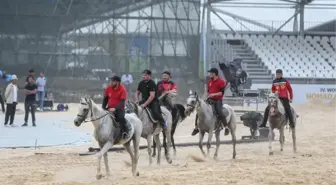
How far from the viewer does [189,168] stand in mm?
13734

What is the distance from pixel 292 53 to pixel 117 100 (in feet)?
117

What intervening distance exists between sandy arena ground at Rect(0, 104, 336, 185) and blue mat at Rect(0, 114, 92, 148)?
92 cm

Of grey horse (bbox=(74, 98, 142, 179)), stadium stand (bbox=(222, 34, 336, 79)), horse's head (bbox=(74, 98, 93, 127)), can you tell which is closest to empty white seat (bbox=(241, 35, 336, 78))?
stadium stand (bbox=(222, 34, 336, 79))

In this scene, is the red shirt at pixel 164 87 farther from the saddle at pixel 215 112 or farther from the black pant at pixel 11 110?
the black pant at pixel 11 110

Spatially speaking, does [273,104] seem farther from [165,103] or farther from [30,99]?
[30,99]

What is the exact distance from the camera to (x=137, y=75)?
44.9 metres

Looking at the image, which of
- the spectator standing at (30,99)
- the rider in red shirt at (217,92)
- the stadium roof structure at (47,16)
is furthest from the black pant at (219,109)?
the stadium roof structure at (47,16)

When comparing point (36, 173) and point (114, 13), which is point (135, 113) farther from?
point (114, 13)

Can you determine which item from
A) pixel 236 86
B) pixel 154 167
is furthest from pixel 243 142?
pixel 236 86

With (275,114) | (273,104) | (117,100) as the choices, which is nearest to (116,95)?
(117,100)

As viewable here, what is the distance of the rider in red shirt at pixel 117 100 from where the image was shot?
41.4ft

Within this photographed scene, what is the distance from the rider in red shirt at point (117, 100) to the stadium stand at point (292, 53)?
32552 mm

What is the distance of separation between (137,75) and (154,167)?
100ft

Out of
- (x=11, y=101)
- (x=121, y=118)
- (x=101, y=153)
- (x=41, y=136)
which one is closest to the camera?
(x=101, y=153)
